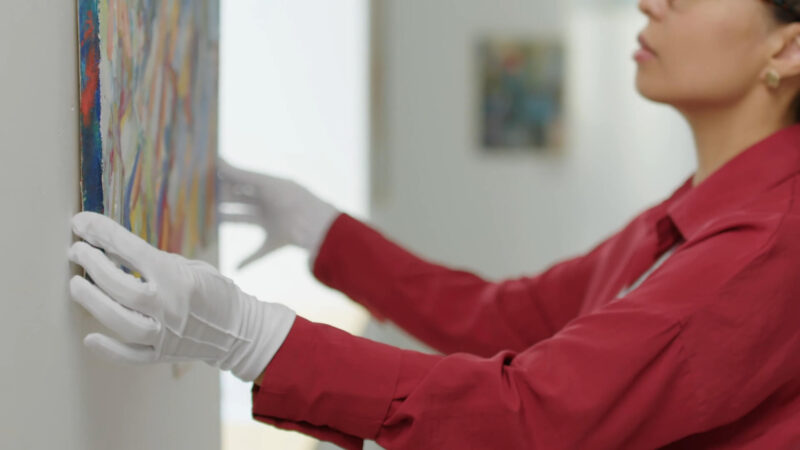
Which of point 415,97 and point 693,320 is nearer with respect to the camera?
point 693,320

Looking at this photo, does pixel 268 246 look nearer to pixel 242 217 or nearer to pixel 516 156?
pixel 242 217

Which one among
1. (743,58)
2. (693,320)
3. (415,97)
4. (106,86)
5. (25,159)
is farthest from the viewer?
(415,97)

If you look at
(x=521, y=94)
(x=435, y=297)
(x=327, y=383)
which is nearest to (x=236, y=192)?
(x=435, y=297)

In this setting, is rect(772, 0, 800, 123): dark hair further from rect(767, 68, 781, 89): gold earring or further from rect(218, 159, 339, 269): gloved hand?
rect(218, 159, 339, 269): gloved hand

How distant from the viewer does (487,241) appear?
4566mm

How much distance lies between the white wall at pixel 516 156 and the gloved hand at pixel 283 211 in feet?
9.36

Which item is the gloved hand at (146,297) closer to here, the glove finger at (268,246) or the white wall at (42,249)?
the white wall at (42,249)

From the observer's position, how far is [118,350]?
0.90 meters

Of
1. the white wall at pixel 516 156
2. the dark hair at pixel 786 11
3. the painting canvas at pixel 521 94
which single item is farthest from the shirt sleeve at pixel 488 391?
the painting canvas at pixel 521 94

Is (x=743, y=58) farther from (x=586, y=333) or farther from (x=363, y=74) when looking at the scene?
(x=363, y=74)

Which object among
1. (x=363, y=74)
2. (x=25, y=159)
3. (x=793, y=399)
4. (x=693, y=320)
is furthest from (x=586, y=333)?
(x=363, y=74)

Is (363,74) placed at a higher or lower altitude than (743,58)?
lower

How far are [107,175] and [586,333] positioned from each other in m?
0.56

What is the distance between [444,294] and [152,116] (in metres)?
0.73
